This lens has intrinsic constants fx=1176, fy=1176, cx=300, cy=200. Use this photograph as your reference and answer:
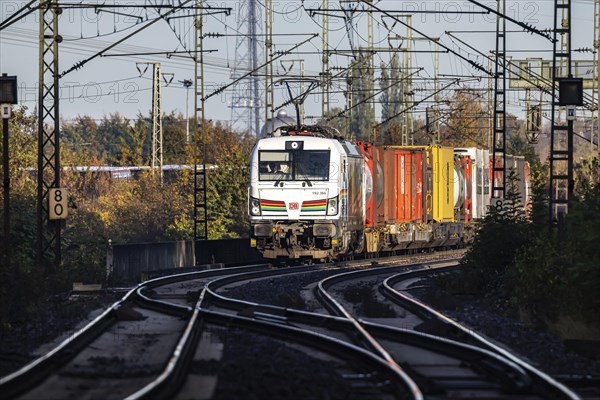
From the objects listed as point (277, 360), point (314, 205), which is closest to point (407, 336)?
point (277, 360)

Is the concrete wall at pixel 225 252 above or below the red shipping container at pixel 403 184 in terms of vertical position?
below

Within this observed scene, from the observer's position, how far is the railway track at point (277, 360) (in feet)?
35.2

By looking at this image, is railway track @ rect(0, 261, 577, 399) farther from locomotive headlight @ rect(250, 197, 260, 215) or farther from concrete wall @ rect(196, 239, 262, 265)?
concrete wall @ rect(196, 239, 262, 265)

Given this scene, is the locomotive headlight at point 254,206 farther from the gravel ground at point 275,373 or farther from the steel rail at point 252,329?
the gravel ground at point 275,373

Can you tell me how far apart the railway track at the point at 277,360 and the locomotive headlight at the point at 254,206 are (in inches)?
492

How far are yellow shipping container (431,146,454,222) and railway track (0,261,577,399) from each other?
23.4 meters

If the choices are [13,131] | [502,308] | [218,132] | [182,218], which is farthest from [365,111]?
[502,308]

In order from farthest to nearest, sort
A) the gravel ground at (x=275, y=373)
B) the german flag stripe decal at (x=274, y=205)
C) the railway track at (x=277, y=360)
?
the german flag stripe decal at (x=274, y=205) → the railway track at (x=277, y=360) → the gravel ground at (x=275, y=373)

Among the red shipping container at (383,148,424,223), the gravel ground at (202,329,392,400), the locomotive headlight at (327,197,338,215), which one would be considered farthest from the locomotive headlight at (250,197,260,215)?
the gravel ground at (202,329,392,400)

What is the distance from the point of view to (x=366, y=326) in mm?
16141

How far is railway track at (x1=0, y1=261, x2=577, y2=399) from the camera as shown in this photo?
10734mm

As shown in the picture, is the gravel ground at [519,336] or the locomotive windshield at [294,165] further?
the locomotive windshield at [294,165]

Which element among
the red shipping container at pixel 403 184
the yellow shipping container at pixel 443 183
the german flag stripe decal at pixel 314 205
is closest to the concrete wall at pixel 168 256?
the german flag stripe decal at pixel 314 205

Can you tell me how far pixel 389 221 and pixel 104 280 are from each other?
1360 cm
